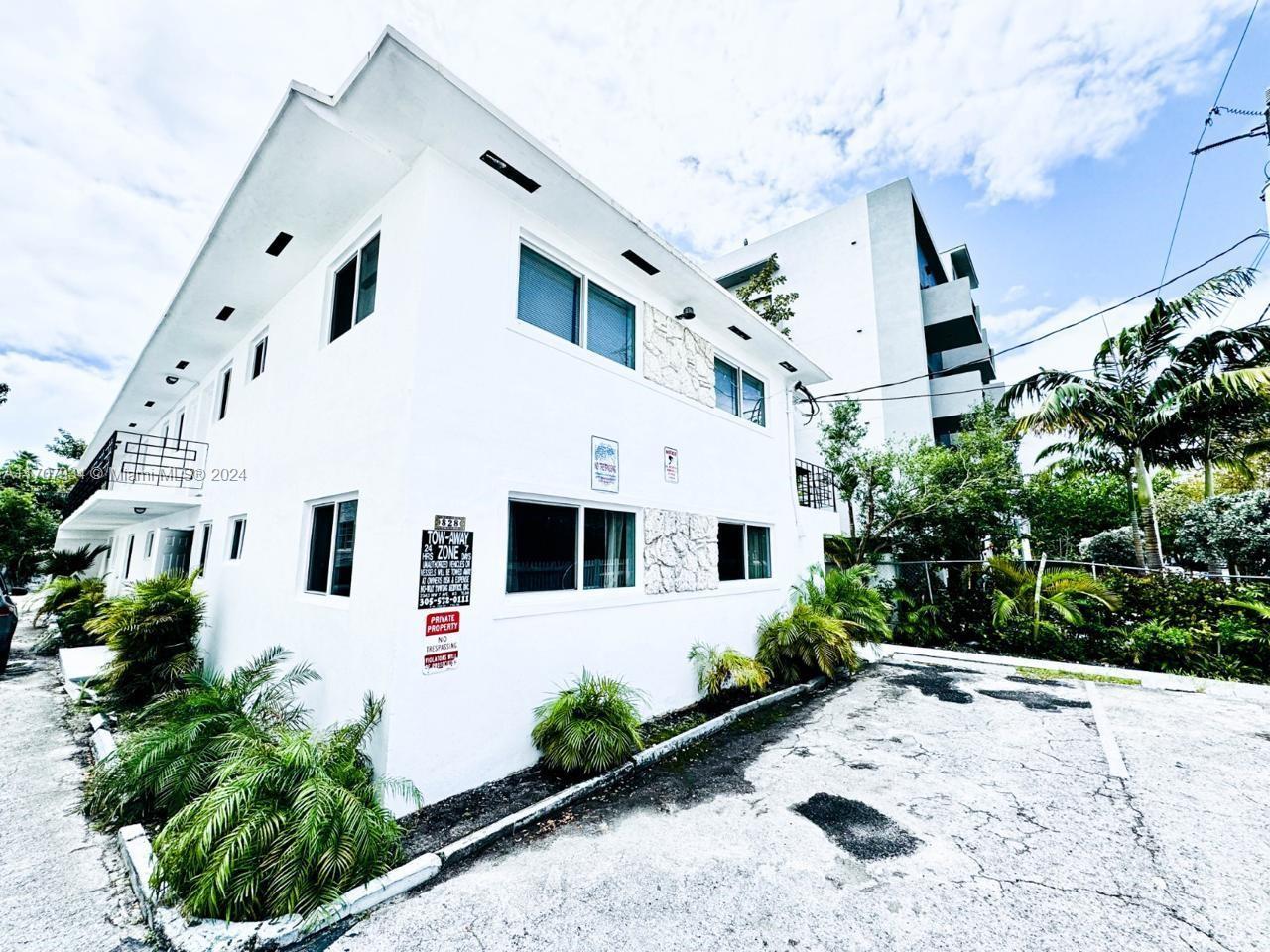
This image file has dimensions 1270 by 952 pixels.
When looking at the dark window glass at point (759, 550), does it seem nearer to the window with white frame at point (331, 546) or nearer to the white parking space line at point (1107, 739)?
the white parking space line at point (1107, 739)

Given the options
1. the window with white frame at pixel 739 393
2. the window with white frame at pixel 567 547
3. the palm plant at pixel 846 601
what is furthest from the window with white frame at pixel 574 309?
the palm plant at pixel 846 601

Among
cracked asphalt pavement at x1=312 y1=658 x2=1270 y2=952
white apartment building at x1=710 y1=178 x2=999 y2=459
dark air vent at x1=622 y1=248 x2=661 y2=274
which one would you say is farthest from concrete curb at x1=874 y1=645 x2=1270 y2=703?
dark air vent at x1=622 y1=248 x2=661 y2=274

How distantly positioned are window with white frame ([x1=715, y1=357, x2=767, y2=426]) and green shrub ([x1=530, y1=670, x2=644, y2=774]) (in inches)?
208

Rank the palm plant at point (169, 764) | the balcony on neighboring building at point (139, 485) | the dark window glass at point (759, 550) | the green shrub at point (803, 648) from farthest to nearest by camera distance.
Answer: the dark window glass at point (759, 550) < the balcony on neighboring building at point (139, 485) < the green shrub at point (803, 648) < the palm plant at point (169, 764)

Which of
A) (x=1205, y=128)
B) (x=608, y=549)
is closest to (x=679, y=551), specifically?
(x=608, y=549)

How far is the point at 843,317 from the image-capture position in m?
19.1

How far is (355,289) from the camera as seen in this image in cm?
584

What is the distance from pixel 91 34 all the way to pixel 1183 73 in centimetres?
1297

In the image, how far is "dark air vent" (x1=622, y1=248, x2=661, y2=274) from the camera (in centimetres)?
647

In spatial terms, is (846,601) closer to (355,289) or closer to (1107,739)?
(1107,739)

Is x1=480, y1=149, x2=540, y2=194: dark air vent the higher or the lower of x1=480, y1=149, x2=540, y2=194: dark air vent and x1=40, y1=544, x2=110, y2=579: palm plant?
the higher

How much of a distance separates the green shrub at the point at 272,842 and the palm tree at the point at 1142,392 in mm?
14420

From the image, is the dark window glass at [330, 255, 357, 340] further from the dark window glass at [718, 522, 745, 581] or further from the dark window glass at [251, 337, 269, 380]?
the dark window glass at [718, 522, 745, 581]

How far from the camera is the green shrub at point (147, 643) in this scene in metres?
6.69
